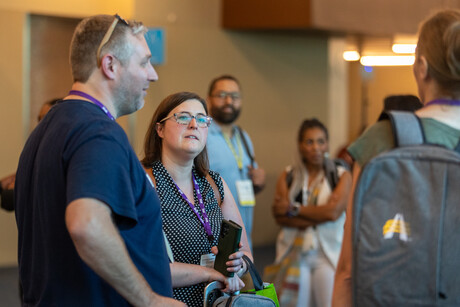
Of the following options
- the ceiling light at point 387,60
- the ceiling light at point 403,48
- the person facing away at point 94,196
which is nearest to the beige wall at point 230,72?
the ceiling light at point 403,48

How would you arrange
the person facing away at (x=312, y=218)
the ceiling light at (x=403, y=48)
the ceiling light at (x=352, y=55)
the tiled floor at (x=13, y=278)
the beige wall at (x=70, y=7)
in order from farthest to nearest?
the ceiling light at (x=352, y=55) → the ceiling light at (x=403, y=48) → the beige wall at (x=70, y=7) → the tiled floor at (x=13, y=278) → the person facing away at (x=312, y=218)

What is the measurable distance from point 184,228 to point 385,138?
49.5 inches

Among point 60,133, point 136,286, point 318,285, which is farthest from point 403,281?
point 318,285

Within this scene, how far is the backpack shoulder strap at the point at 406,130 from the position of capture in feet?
6.48

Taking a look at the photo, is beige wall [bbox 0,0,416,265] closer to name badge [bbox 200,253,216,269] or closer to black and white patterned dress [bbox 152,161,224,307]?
black and white patterned dress [bbox 152,161,224,307]

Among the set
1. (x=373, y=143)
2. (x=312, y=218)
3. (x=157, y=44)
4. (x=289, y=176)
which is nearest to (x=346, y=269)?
(x=373, y=143)

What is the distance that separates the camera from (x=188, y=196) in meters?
3.18

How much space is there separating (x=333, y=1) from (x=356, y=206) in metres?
7.70

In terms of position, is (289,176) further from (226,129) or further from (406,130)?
(406,130)

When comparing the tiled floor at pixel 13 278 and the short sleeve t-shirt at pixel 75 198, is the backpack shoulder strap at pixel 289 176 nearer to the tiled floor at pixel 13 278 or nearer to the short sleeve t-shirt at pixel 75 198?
the tiled floor at pixel 13 278

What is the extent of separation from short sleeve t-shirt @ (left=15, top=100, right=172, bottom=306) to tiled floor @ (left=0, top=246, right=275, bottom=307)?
4431 millimetres

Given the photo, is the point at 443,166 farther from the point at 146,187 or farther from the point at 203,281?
the point at 203,281

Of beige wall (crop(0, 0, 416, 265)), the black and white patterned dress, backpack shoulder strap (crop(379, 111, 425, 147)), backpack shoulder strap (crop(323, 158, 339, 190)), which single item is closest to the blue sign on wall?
beige wall (crop(0, 0, 416, 265))

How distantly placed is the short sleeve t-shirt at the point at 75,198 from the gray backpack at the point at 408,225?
67cm
